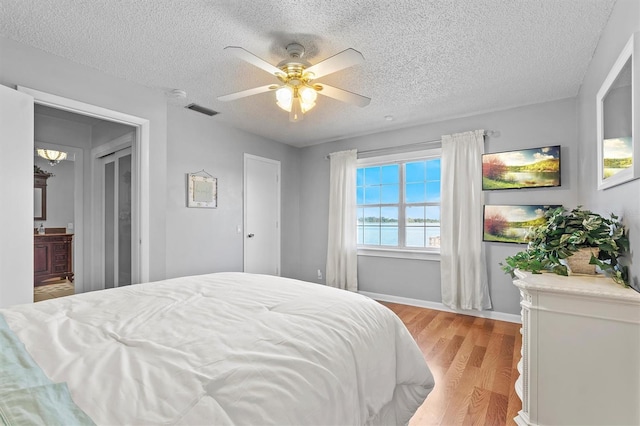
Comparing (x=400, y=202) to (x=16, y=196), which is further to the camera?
(x=400, y=202)

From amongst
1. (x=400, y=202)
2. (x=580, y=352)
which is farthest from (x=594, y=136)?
(x=400, y=202)

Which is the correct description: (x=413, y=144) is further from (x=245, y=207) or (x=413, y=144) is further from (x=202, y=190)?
(x=202, y=190)

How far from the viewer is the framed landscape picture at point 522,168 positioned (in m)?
3.20

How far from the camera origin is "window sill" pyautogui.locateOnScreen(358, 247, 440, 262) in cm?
397

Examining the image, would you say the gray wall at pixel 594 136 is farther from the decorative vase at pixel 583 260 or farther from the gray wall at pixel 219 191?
the gray wall at pixel 219 191

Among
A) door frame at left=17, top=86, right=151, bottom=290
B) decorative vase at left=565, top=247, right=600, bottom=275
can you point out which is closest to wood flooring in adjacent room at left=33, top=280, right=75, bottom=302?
door frame at left=17, top=86, right=151, bottom=290

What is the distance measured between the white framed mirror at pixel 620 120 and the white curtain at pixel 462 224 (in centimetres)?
148

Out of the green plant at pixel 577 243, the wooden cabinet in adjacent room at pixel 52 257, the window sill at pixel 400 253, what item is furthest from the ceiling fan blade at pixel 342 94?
the wooden cabinet in adjacent room at pixel 52 257

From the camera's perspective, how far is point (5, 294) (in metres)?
2.02

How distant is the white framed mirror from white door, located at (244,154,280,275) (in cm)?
382

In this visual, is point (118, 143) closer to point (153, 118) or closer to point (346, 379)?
point (153, 118)

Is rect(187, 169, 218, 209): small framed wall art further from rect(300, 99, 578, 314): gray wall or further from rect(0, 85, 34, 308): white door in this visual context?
rect(300, 99, 578, 314): gray wall

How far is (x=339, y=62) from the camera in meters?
1.92

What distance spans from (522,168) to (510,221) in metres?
0.61
